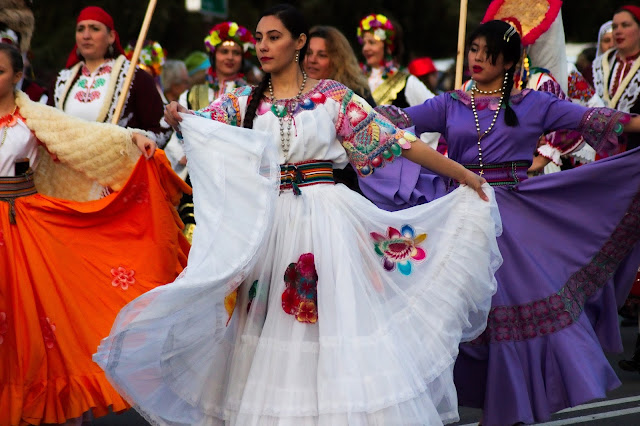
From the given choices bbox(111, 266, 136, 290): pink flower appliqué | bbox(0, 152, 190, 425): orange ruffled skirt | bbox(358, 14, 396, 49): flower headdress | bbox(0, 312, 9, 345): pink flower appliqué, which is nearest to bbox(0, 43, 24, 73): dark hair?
bbox(0, 152, 190, 425): orange ruffled skirt

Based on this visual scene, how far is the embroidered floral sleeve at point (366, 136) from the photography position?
5.35 metres

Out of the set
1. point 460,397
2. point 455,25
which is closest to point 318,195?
point 460,397

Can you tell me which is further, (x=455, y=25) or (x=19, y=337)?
(x=455, y=25)

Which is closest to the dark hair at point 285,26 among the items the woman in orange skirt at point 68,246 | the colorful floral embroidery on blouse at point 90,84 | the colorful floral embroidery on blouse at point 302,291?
the colorful floral embroidery on blouse at point 302,291

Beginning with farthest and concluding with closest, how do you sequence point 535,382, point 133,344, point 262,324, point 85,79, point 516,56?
point 85,79
point 516,56
point 535,382
point 262,324
point 133,344

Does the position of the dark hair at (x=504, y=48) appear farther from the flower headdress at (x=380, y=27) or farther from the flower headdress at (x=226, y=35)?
the flower headdress at (x=380, y=27)

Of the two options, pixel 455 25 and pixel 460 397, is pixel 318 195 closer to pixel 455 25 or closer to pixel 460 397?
pixel 460 397

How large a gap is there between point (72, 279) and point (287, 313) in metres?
1.72

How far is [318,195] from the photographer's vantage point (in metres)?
5.23

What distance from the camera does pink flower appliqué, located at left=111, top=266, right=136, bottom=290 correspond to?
252 inches

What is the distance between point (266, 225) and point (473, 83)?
213cm

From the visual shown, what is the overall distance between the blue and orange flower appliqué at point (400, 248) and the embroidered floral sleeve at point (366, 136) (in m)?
0.30

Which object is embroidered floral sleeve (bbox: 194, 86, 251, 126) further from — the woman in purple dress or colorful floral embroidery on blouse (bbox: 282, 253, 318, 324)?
the woman in purple dress

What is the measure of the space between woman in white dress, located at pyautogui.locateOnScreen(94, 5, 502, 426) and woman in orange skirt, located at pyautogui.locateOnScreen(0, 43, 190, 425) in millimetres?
1225
